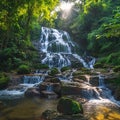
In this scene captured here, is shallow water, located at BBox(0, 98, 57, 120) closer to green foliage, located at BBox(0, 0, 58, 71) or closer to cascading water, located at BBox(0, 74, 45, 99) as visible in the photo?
cascading water, located at BBox(0, 74, 45, 99)

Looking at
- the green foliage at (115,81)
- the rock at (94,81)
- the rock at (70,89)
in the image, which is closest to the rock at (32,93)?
the rock at (70,89)

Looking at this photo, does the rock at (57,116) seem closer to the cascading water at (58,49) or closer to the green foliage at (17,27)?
the green foliage at (17,27)

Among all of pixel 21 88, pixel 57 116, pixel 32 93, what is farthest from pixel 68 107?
pixel 21 88

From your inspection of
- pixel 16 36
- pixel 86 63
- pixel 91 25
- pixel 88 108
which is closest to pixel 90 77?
pixel 88 108

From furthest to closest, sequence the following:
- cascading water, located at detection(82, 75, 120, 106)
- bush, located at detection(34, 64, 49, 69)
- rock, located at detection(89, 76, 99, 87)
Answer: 1. bush, located at detection(34, 64, 49, 69)
2. rock, located at detection(89, 76, 99, 87)
3. cascading water, located at detection(82, 75, 120, 106)

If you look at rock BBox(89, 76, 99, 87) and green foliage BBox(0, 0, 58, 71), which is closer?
rock BBox(89, 76, 99, 87)

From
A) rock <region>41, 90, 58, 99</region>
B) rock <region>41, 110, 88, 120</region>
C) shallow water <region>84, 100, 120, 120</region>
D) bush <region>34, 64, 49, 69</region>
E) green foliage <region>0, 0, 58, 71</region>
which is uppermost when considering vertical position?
green foliage <region>0, 0, 58, 71</region>

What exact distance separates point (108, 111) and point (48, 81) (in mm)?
6603

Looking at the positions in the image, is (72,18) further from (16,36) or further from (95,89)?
(95,89)

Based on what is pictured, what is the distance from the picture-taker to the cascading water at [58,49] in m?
29.2

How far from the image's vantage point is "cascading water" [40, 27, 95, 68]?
95.8ft

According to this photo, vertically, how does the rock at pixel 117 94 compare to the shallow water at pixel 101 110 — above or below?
above

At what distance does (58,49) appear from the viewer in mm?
33188

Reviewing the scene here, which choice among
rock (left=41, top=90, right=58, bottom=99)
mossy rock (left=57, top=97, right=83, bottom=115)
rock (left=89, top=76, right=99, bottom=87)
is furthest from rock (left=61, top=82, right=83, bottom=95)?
mossy rock (left=57, top=97, right=83, bottom=115)
